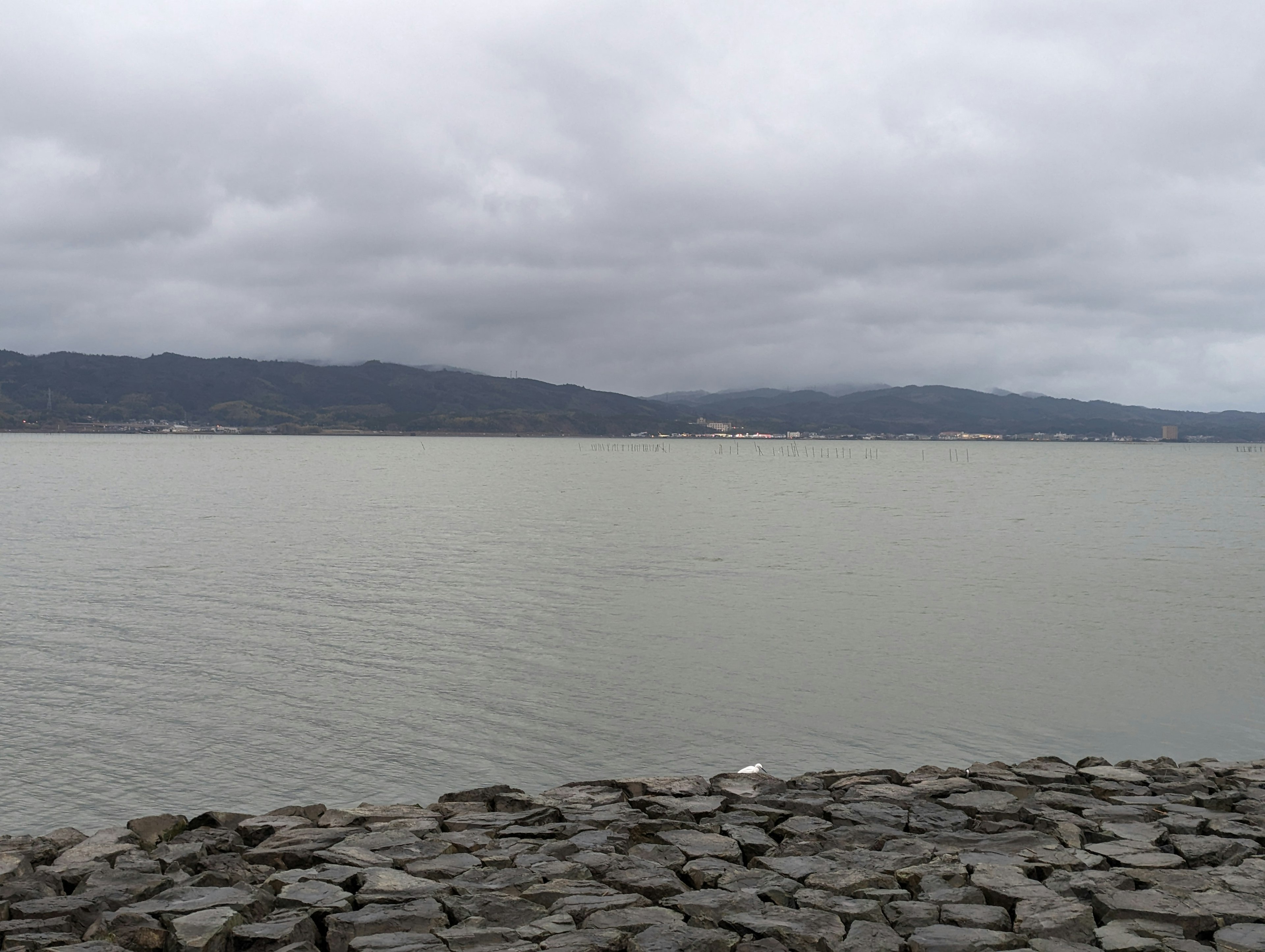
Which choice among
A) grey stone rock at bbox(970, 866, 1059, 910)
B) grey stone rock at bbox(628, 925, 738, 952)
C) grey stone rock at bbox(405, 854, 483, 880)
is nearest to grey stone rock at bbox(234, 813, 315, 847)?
grey stone rock at bbox(405, 854, 483, 880)

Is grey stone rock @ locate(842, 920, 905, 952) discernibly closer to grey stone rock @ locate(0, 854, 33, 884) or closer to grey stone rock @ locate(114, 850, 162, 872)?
grey stone rock @ locate(114, 850, 162, 872)

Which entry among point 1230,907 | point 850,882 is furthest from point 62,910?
point 1230,907

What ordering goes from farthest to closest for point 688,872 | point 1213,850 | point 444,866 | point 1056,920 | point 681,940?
point 1213,850
point 444,866
point 688,872
point 1056,920
point 681,940

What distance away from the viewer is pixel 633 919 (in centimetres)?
871

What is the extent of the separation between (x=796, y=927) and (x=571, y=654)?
15.1 meters

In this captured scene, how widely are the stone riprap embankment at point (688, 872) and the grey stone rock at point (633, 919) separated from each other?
0.9 inches

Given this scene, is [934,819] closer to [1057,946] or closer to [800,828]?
[800,828]

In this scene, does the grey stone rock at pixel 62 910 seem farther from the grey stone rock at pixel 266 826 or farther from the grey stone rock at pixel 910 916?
the grey stone rock at pixel 910 916

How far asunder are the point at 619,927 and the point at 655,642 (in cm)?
1583

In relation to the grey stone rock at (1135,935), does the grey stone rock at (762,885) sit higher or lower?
lower

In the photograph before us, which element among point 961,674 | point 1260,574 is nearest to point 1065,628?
point 961,674

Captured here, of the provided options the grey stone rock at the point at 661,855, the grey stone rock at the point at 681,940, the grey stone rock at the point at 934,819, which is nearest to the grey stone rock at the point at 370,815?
the grey stone rock at the point at 661,855

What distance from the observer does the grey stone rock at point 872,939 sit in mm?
8156

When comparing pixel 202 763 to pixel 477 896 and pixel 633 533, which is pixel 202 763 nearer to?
pixel 477 896
